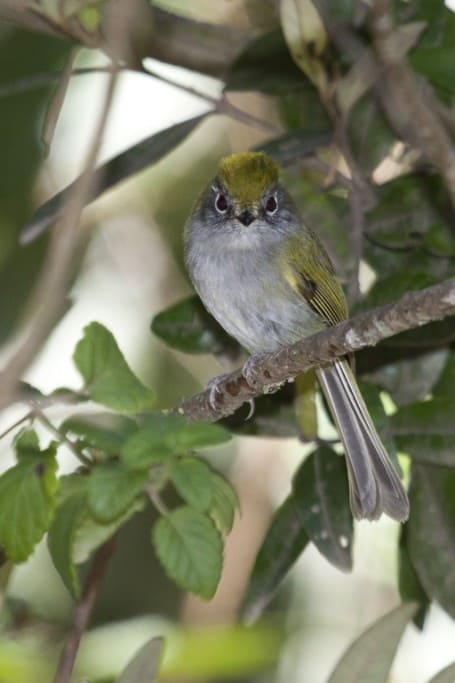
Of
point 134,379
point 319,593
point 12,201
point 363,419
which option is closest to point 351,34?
point 363,419

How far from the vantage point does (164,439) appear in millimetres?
1735

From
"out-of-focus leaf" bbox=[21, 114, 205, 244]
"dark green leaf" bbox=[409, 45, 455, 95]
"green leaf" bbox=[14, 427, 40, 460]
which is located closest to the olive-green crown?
"out-of-focus leaf" bbox=[21, 114, 205, 244]

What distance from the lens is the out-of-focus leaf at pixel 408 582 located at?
10.3ft

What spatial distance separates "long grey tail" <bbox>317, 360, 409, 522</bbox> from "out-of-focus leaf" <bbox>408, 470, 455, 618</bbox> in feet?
0.30

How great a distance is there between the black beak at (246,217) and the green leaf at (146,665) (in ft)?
4.97

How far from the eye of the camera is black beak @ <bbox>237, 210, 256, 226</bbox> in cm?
336

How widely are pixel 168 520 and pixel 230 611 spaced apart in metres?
2.36

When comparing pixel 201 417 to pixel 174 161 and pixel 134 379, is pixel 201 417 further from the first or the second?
pixel 174 161

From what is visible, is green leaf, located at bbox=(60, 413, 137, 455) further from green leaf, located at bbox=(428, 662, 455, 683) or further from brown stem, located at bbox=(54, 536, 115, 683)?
green leaf, located at bbox=(428, 662, 455, 683)

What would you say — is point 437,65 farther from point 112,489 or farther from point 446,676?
point 112,489

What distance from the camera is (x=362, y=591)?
435 cm

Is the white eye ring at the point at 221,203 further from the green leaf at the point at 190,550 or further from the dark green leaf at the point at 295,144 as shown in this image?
the green leaf at the point at 190,550

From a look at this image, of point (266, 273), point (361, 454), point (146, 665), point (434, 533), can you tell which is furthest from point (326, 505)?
point (146, 665)

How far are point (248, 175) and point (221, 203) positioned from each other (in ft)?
0.57
